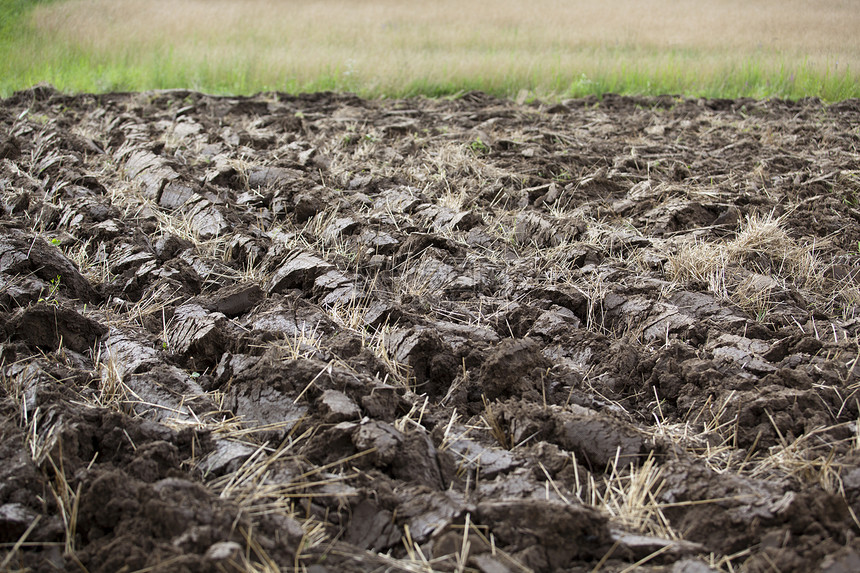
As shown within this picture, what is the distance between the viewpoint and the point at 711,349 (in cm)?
272

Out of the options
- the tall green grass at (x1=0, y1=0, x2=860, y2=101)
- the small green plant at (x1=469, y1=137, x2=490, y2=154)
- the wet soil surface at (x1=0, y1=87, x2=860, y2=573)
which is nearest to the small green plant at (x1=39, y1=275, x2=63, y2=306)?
the wet soil surface at (x1=0, y1=87, x2=860, y2=573)

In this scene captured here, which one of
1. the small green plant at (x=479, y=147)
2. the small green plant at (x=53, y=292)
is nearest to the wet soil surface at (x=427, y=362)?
the small green plant at (x=53, y=292)

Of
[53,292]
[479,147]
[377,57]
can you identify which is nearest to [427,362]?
[53,292]

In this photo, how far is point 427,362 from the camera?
102 inches

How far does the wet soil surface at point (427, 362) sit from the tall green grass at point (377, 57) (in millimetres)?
3411

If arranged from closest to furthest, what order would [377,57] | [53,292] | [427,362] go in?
[427,362]
[53,292]
[377,57]

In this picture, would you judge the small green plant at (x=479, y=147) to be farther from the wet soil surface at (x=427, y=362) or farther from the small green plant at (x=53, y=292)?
the small green plant at (x=53, y=292)

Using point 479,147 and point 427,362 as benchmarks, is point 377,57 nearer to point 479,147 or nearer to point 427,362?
point 479,147

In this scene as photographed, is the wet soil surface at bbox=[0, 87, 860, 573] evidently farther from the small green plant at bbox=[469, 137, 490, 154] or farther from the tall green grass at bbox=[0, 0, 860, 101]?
the tall green grass at bbox=[0, 0, 860, 101]

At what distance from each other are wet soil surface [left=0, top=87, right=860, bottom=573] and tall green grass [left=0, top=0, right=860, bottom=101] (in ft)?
11.2

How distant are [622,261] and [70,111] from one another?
20.1 feet

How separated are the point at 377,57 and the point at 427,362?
7.19 m

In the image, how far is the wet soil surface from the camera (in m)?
1.76

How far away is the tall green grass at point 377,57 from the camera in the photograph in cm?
824
